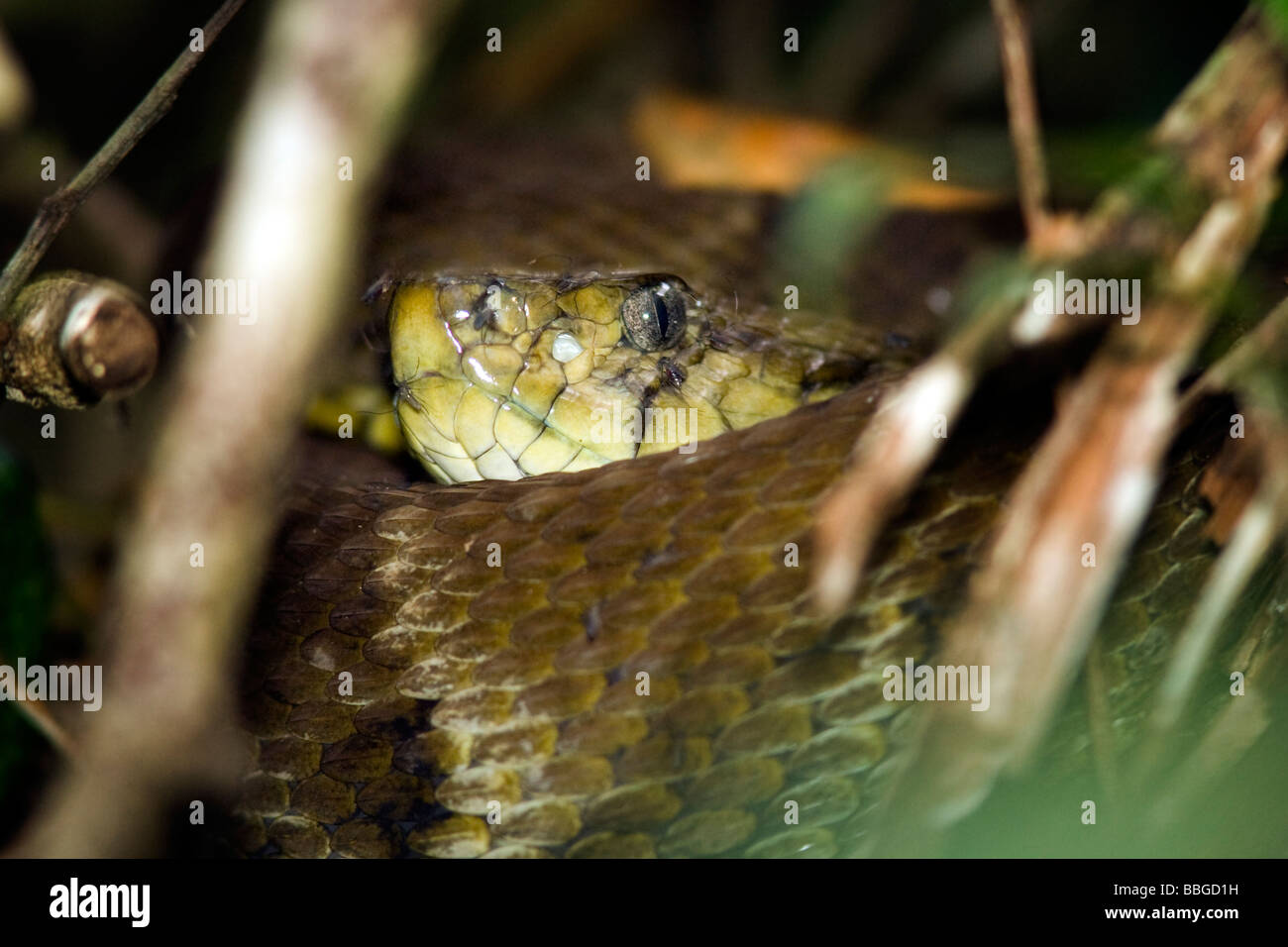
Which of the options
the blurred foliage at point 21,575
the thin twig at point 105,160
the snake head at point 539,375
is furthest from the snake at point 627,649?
the blurred foliage at point 21,575

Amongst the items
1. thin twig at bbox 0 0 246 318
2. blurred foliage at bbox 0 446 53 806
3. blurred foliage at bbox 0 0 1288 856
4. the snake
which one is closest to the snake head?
the snake

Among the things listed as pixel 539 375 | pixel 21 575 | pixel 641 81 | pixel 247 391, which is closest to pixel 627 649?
pixel 539 375

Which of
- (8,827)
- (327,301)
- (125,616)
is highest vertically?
(327,301)

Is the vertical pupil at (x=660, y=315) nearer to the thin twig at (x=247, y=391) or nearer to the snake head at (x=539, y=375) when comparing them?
the snake head at (x=539, y=375)

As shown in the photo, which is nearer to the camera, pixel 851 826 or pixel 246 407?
pixel 246 407

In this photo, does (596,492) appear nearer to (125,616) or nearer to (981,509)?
(981,509)

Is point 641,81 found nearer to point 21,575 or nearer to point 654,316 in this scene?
point 654,316
